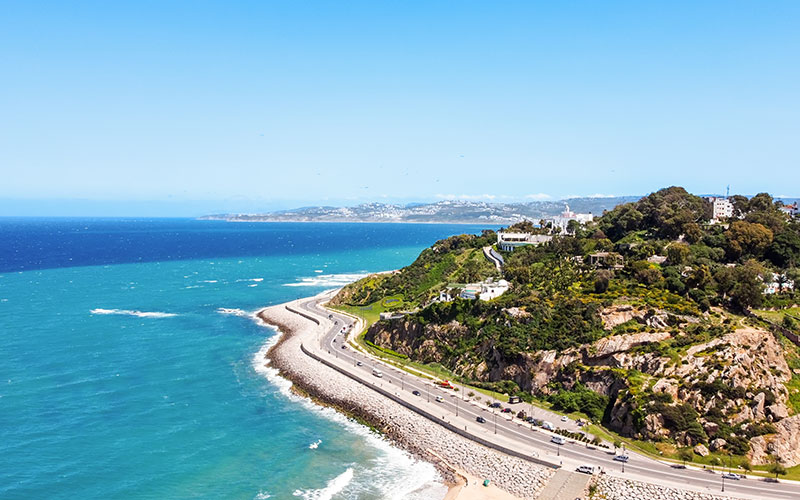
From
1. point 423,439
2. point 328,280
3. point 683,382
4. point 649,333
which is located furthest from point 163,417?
point 328,280

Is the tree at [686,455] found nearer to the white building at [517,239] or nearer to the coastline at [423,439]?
the coastline at [423,439]

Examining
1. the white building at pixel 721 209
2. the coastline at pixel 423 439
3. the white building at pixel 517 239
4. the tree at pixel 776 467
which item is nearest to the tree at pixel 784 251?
the white building at pixel 721 209

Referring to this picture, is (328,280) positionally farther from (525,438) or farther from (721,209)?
(525,438)

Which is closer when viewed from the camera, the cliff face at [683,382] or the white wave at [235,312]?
the cliff face at [683,382]

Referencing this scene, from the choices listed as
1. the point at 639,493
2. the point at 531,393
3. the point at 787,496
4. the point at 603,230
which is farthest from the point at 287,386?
the point at 603,230

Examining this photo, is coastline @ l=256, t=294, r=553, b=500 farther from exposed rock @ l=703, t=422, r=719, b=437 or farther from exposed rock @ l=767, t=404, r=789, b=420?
exposed rock @ l=767, t=404, r=789, b=420

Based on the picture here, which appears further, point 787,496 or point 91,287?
point 91,287

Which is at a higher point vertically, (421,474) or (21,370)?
(21,370)

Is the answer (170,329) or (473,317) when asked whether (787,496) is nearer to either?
(473,317)
